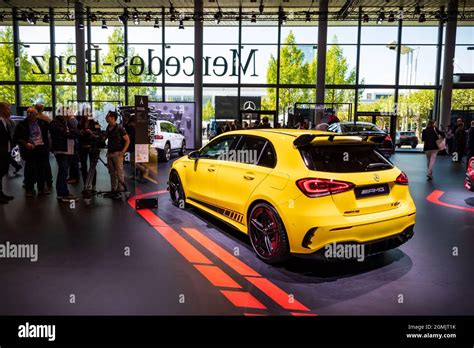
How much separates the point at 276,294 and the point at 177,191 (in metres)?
3.63

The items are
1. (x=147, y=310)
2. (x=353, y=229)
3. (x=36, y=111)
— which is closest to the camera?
(x=147, y=310)

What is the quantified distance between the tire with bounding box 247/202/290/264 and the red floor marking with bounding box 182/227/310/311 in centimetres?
26

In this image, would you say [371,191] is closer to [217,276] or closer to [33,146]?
[217,276]

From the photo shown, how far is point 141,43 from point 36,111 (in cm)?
1324

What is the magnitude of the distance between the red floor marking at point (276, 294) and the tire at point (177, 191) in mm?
2791

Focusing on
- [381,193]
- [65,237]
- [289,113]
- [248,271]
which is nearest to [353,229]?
[381,193]

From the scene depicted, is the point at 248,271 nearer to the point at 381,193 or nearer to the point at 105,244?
the point at 381,193

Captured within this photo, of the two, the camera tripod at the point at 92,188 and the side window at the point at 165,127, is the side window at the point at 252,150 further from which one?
the side window at the point at 165,127

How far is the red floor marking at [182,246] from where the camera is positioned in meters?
4.25

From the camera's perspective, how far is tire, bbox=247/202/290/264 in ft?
12.4

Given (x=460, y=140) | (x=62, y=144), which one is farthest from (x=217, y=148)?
(x=460, y=140)

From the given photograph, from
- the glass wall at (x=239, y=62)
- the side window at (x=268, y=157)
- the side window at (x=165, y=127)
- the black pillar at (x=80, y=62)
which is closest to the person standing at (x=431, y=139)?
the side window at (x=268, y=157)

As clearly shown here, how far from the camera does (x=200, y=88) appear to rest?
1808 centimetres

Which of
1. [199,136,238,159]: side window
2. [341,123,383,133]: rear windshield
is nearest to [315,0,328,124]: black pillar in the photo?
[341,123,383,133]: rear windshield
